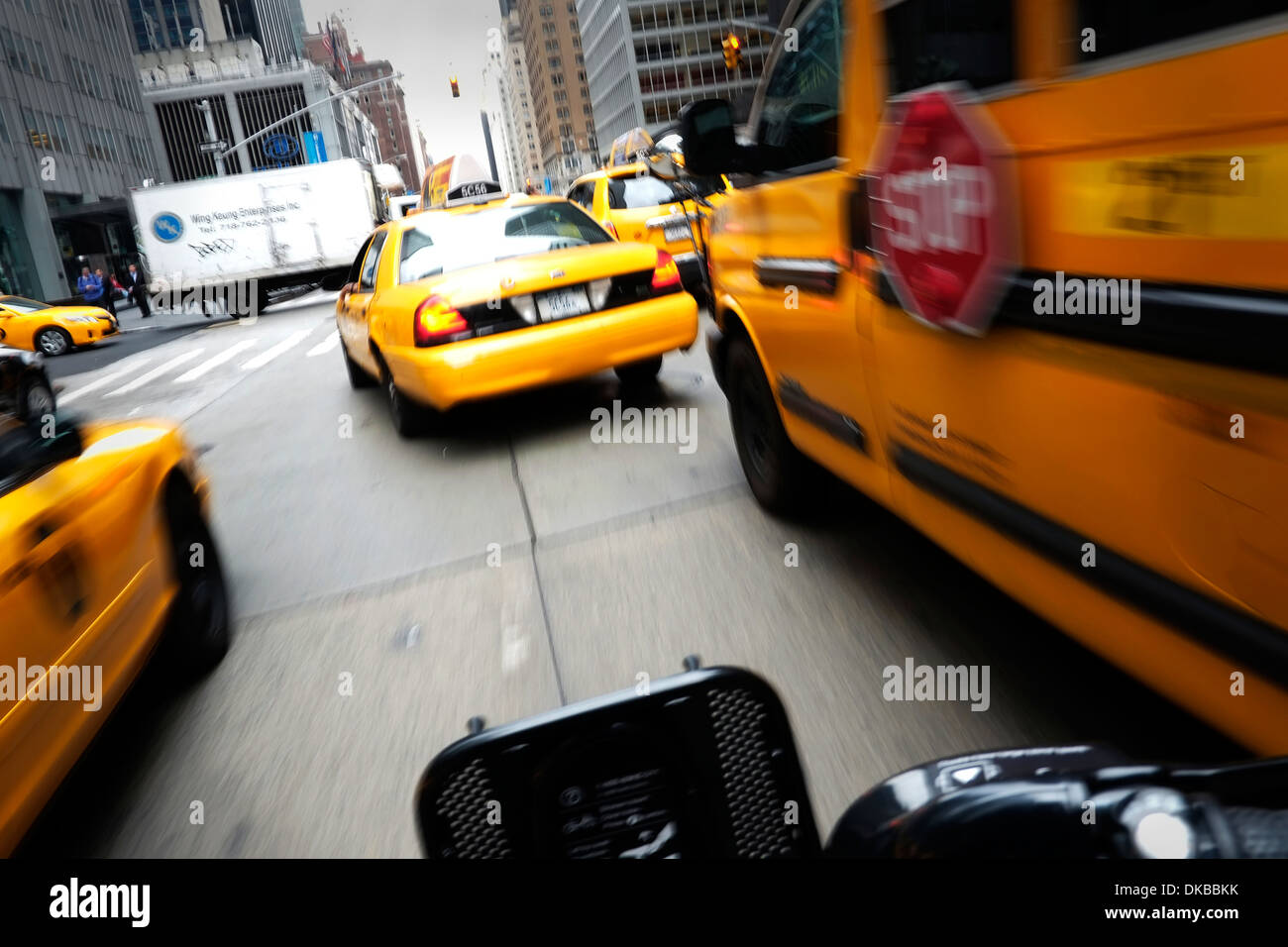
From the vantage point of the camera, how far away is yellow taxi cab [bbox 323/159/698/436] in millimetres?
6387

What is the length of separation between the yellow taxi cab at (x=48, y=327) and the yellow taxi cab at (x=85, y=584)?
770 inches

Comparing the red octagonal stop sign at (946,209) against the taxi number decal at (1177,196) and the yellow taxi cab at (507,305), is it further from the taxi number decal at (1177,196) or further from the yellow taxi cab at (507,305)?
the yellow taxi cab at (507,305)

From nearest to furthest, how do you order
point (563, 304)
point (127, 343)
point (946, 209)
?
point (946, 209), point (563, 304), point (127, 343)

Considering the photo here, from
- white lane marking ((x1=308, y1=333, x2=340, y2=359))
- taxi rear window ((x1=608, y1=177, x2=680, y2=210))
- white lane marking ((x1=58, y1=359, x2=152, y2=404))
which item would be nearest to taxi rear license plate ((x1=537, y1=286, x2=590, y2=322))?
taxi rear window ((x1=608, y1=177, x2=680, y2=210))

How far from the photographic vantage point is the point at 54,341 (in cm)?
2094

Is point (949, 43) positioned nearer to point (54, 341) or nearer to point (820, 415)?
point (820, 415)

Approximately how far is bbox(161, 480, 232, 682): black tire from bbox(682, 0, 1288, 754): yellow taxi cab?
2.57 meters

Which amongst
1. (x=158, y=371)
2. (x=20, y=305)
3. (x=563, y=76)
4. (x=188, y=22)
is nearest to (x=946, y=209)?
(x=158, y=371)

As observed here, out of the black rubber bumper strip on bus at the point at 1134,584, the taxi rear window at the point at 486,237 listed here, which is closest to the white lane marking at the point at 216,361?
the taxi rear window at the point at 486,237

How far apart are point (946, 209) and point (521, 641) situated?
2.22 m

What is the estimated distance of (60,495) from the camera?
9.52 feet
